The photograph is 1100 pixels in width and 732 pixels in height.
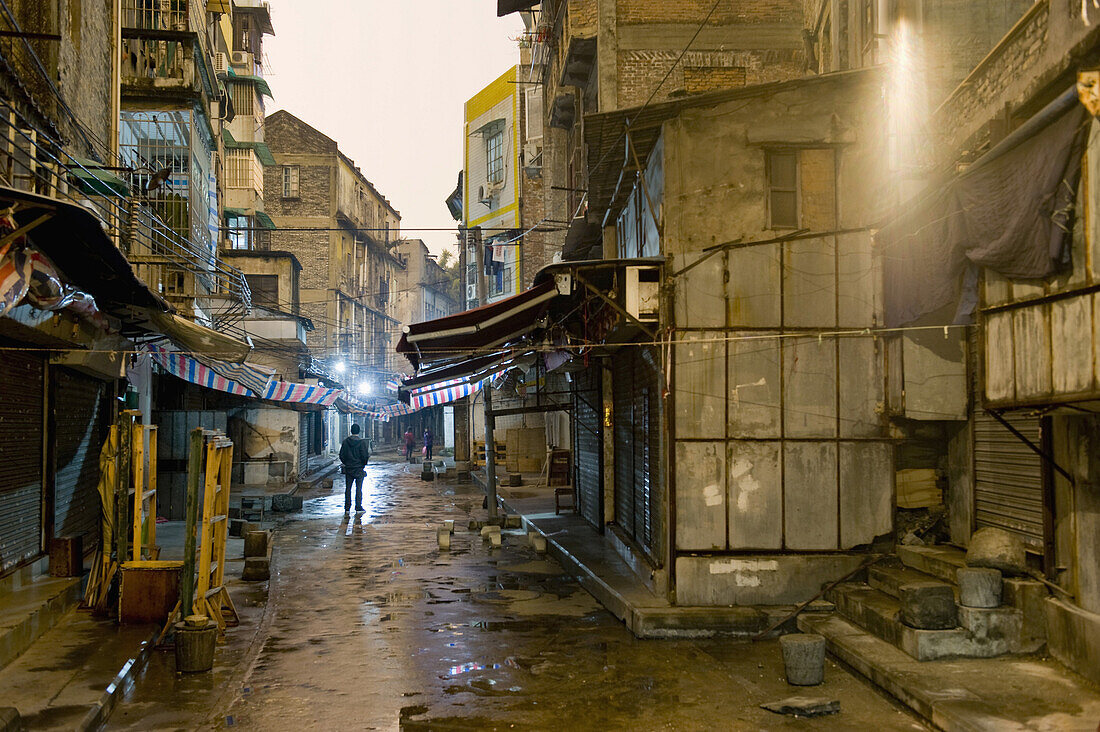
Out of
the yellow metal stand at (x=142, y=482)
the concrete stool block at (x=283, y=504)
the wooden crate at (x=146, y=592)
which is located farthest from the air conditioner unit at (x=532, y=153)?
the wooden crate at (x=146, y=592)

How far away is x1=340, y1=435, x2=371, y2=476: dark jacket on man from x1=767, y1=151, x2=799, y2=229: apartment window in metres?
Answer: 14.3

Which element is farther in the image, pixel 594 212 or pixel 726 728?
pixel 594 212

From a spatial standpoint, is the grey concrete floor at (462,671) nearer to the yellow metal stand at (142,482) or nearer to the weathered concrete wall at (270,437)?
the yellow metal stand at (142,482)

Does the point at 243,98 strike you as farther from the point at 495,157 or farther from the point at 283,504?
the point at 283,504

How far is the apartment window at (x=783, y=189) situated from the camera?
11.4 metres

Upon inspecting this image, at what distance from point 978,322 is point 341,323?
1903 inches

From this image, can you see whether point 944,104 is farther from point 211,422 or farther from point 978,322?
point 211,422

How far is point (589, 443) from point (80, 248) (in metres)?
12.0

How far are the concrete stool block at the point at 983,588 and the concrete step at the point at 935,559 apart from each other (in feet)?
2.89

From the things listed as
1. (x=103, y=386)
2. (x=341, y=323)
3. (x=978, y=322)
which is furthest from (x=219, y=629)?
(x=341, y=323)

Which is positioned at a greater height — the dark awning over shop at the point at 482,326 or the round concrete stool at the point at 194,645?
the dark awning over shop at the point at 482,326

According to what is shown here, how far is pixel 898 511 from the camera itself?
11.1 meters

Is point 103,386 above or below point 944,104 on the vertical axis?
below

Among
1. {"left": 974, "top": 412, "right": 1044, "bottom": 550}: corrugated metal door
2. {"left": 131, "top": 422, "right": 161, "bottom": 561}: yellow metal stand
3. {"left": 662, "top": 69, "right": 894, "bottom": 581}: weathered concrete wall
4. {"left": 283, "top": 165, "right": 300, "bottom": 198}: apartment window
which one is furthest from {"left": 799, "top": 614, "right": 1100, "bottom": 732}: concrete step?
{"left": 283, "top": 165, "right": 300, "bottom": 198}: apartment window
